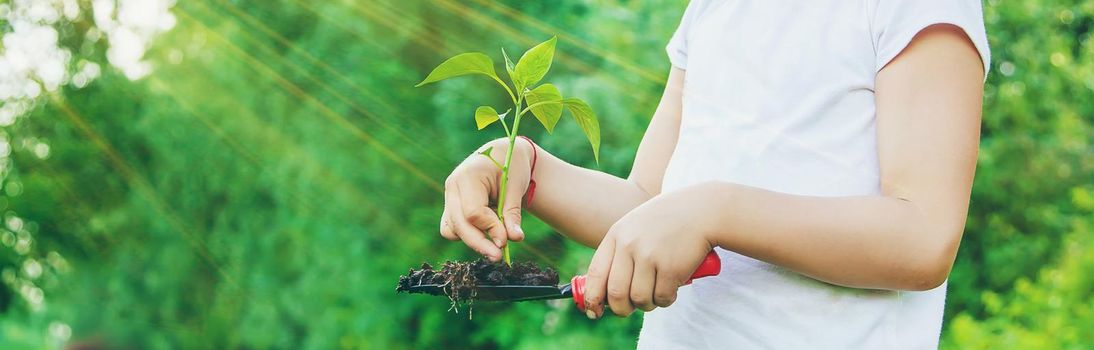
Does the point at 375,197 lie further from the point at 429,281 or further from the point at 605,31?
the point at 429,281

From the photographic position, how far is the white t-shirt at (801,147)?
937 millimetres

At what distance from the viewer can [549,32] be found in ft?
12.6

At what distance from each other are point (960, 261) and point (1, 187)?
8277 millimetres

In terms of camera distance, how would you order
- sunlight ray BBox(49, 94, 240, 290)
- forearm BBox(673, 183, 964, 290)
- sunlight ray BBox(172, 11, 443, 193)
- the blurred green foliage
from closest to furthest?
forearm BBox(673, 183, 964, 290) < the blurred green foliage < sunlight ray BBox(172, 11, 443, 193) < sunlight ray BBox(49, 94, 240, 290)

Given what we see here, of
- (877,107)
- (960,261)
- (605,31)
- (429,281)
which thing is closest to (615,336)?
(605,31)

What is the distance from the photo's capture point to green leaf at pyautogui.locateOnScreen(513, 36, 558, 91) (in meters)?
1.06

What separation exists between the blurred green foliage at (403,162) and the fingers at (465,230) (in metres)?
2.23

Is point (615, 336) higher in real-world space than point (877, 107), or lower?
lower

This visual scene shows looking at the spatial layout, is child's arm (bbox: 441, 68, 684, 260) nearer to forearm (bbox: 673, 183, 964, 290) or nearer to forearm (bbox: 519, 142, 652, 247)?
forearm (bbox: 519, 142, 652, 247)

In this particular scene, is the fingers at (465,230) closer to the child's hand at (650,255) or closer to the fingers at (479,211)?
the fingers at (479,211)

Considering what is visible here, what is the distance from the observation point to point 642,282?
0.87 m


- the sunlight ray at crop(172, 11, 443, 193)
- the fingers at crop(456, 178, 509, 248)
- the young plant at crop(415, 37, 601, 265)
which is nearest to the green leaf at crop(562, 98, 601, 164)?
the young plant at crop(415, 37, 601, 265)

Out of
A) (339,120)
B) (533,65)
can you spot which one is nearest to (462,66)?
(533,65)

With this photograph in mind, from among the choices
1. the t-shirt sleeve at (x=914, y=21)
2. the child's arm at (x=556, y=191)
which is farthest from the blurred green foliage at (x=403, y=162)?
the t-shirt sleeve at (x=914, y=21)
